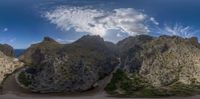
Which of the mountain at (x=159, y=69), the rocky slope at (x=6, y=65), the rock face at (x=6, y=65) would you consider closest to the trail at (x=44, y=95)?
the mountain at (x=159, y=69)

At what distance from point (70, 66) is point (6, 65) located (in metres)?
8.87

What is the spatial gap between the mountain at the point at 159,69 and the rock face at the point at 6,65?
1205 centimetres

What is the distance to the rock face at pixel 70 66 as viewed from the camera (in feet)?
173

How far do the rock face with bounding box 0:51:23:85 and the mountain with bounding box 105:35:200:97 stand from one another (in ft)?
39.5

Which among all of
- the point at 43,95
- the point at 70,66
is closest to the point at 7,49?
the point at 43,95

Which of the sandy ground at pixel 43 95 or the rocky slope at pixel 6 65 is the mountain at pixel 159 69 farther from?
the rocky slope at pixel 6 65

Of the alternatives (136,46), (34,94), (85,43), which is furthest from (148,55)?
(34,94)

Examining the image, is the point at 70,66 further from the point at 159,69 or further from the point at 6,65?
the point at 159,69

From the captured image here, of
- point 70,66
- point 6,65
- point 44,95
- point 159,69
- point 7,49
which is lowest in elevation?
point 44,95

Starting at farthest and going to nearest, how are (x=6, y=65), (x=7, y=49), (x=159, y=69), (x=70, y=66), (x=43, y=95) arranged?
(x=7, y=49)
(x=6, y=65)
(x=159, y=69)
(x=70, y=66)
(x=43, y=95)

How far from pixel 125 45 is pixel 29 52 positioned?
12119 mm

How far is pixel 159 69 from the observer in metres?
54.1

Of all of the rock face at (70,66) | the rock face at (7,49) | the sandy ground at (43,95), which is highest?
the rock face at (7,49)

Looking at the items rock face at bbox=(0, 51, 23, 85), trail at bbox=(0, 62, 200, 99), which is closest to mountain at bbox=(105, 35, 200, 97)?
trail at bbox=(0, 62, 200, 99)
